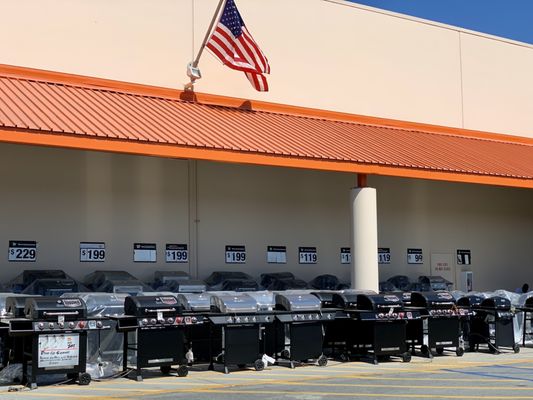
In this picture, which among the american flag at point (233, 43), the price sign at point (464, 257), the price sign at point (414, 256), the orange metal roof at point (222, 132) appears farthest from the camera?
the price sign at point (464, 257)

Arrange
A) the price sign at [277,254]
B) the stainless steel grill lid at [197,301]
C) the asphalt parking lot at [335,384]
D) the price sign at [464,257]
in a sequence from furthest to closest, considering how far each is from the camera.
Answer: the price sign at [464,257], the price sign at [277,254], the stainless steel grill lid at [197,301], the asphalt parking lot at [335,384]

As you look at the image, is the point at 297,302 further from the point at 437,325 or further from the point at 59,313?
the point at 59,313

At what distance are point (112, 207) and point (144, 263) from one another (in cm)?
159

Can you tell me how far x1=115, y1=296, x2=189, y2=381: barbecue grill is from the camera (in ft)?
41.9

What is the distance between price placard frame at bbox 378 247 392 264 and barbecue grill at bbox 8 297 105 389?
13265mm

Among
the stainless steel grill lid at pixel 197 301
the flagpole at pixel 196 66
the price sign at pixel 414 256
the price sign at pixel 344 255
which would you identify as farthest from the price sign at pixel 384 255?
the stainless steel grill lid at pixel 197 301

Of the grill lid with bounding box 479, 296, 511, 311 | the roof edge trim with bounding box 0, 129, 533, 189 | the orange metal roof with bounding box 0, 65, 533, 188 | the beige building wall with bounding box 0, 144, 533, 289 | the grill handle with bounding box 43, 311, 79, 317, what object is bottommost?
the grill lid with bounding box 479, 296, 511, 311

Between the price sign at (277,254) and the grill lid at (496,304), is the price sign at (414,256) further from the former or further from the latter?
the grill lid at (496,304)

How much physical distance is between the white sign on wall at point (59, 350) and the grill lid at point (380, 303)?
17.6 ft

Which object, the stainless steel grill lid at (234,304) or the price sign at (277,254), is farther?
the price sign at (277,254)

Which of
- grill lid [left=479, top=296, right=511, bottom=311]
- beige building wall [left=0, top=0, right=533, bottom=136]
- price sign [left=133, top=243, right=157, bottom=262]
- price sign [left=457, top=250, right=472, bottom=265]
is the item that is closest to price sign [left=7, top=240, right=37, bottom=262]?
price sign [left=133, top=243, right=157, bottom=262]

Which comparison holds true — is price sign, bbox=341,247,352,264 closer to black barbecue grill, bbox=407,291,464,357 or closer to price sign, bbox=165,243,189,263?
price sign, bbox=165,243,189,263

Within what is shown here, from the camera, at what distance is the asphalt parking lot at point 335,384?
1104 cm

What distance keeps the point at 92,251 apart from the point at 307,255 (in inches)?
247
